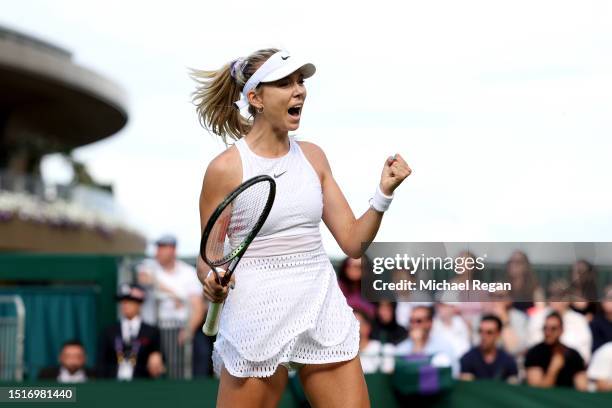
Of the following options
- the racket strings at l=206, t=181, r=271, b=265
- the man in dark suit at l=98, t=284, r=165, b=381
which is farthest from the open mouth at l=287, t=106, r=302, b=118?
the man in dark suit at l=98, t=284, r=165, b=381

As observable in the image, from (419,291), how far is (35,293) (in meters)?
3.68

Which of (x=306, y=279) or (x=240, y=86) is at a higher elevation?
(x=240, y=86)

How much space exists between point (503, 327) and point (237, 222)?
4.52 m

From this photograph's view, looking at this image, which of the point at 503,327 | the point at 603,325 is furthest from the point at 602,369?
the point at 503,327

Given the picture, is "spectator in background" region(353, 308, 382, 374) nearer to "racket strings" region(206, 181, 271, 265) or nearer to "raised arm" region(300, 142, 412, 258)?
"raised arm" region(300, 142, 412, 258)

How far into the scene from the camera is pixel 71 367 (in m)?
8.85

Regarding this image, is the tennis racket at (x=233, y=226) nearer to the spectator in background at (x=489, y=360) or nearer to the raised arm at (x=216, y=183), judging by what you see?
the raised arm at (x=216, y=183)

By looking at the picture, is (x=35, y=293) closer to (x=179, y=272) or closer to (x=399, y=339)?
(x=179, y=272)

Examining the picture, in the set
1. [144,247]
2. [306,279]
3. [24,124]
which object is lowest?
[306,279]

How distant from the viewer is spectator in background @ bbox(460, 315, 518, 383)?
790 centimetres

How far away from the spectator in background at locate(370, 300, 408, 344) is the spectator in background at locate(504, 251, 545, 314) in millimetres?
874

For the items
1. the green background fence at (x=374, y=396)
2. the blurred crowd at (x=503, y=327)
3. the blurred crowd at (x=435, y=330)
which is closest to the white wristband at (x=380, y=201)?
the green background fence at (x=374, y=396)

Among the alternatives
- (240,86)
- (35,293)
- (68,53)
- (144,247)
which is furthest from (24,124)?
(240,86)

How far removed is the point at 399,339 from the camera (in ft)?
27.6
